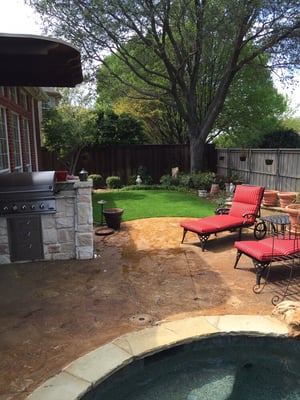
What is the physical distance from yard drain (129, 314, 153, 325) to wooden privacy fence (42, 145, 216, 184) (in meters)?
12.6

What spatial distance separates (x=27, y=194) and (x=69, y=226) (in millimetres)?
818

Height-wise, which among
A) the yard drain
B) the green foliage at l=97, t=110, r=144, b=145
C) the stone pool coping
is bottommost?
the yard drain

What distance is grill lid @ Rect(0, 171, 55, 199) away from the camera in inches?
196

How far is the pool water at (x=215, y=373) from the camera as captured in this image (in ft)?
8.86

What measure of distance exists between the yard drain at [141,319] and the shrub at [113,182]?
11.3 m

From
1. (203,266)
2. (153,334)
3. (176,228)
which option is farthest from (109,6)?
(153,334)

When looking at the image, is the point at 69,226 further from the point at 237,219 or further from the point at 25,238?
the point at 237,219

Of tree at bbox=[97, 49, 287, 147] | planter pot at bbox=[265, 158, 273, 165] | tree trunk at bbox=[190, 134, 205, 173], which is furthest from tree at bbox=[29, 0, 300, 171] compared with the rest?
planter pot at bbox=[265, 158, 273, 165]

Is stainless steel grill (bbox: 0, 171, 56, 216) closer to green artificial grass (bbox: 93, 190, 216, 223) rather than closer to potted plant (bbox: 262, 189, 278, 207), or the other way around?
green artificial grass (bbox: 93, 190, 216, 223)

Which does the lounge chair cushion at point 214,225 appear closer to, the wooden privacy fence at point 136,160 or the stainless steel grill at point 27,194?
the stainless steel grill at point 27,194

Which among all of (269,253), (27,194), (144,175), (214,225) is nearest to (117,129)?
(144,175)

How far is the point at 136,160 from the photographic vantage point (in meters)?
15.9

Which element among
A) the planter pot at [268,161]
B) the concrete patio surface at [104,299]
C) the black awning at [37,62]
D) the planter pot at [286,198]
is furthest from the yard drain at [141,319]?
the planter pot at [268,161]

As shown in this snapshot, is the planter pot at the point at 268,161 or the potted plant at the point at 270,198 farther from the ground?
the planter pot at the point at 268,161
